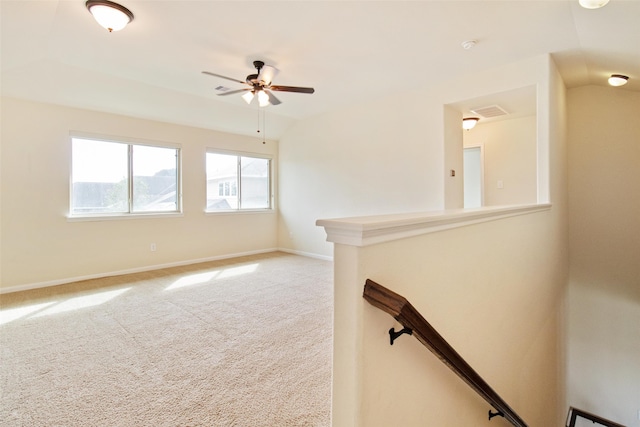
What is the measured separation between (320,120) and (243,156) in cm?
176

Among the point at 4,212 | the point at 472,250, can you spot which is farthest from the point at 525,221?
the point at 4,212

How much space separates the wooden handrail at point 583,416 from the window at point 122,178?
271 inches

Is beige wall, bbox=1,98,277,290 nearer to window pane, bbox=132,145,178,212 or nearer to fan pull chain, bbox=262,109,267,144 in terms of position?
window pane, bbox=132,145,178,212

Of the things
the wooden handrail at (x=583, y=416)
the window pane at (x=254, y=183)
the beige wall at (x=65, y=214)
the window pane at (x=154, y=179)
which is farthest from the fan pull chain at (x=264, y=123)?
the wooden handrail at (x=583, y=416)

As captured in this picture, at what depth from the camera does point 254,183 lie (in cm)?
654

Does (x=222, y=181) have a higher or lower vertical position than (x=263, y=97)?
lower

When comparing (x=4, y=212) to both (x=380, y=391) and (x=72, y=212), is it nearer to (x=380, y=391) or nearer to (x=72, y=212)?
(x=72, y=212)

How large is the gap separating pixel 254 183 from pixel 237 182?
0.41 meters

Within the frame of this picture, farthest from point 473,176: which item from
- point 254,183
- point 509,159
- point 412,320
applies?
point 412,320

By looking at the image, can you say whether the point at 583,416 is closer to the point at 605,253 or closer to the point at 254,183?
the point at 605,253

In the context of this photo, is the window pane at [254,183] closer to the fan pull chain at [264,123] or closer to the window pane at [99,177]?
the fan pull chain at [264,123]

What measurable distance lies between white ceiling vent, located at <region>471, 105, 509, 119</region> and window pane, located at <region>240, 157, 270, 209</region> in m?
4.18

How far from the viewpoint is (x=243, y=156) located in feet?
20.6

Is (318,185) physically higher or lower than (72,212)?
higher
